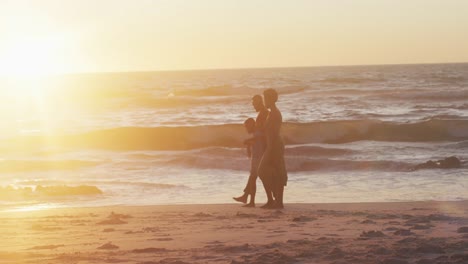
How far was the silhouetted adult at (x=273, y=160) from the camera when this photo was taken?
9820 millimetres

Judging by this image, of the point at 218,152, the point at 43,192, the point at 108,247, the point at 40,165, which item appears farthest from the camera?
the point at 218,152

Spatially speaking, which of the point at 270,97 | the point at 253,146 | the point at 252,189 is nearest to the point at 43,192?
the point at 252,189

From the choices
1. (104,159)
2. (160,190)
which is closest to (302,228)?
(160,190)

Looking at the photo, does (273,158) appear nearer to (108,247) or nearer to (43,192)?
(108,247)

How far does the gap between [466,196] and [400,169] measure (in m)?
4.96

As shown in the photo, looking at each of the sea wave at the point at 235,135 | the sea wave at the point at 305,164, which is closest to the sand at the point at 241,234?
the sea wave at the point at 305,164

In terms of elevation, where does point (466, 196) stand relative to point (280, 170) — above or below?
below

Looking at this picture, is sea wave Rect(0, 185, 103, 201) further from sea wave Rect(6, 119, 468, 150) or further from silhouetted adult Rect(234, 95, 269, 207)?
sea wave Rect(6, 119, 468, 150)

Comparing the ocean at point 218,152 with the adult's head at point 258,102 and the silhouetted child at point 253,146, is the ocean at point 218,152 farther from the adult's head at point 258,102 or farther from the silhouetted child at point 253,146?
the adult's head at point 258,102

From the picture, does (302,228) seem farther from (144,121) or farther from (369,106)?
(369,106)

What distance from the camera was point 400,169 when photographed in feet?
54.8

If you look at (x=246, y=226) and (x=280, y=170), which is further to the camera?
(x=280, y=170)

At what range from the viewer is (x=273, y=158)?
32.8 feet

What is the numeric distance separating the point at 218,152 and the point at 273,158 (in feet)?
37.5
